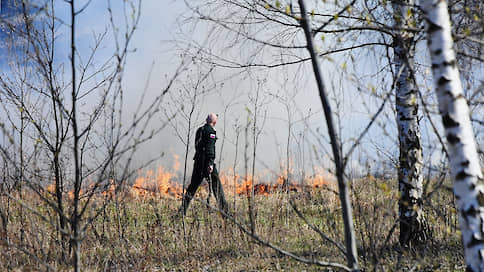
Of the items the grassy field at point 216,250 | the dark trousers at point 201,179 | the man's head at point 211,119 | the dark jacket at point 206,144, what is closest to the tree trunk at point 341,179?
the grassy field at point 216,250

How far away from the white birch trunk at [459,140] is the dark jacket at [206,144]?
5.07 meters

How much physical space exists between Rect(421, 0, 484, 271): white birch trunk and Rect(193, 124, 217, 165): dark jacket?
16.6 ft

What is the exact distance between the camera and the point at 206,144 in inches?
273

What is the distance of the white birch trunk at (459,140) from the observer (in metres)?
2.07

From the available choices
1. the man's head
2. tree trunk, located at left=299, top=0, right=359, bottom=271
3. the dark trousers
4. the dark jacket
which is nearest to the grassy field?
the dark trousers

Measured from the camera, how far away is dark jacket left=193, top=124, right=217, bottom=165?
6.89m

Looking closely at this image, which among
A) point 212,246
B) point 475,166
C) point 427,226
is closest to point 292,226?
point 212,246

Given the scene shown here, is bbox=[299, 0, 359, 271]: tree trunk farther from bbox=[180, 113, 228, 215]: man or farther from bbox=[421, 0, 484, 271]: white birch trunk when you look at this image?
bbox=[180, 113, 228, 215]: man

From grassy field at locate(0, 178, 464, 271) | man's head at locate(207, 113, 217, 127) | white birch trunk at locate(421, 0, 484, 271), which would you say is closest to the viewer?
white birch trunk at locate(421, 0, 484, 271)

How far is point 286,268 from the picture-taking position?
4.35 meters

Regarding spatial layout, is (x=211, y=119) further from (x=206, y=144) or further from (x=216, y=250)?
(x=216, y=250)

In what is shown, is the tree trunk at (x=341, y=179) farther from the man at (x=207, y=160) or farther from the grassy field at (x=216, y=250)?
the man at (x=207, y=160)

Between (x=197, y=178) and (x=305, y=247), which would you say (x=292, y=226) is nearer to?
(x=305, y=247)

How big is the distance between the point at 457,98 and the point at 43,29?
431 centimetres
